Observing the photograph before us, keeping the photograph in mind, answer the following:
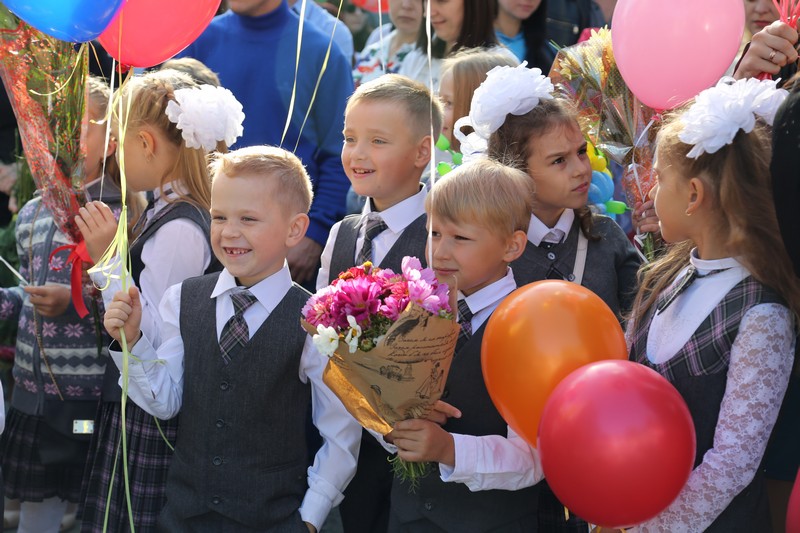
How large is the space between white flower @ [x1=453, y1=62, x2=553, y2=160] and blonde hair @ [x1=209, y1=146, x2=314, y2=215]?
575 mm

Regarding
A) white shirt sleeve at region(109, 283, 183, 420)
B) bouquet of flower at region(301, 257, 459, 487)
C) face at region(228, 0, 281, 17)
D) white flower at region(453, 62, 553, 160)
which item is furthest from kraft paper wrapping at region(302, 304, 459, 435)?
face at region(228, 0, 281, 17)

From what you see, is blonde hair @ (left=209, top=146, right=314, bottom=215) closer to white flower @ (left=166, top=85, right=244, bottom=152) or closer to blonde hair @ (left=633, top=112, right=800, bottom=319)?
white flower @ (left=166, top=85, right=244, bottom=152)

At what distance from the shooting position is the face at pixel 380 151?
3373 mm

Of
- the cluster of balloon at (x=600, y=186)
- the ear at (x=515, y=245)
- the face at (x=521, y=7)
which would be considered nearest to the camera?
the ear at (x=515, y=245)

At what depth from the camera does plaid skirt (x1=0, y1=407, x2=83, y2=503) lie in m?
3.80

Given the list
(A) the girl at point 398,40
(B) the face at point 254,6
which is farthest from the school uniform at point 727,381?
(A) the girl at point 398,40

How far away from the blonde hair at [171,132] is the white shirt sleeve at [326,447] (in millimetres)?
955

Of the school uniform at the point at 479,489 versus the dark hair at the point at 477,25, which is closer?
the school uniform at the point at 479,489

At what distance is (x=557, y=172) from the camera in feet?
10.5

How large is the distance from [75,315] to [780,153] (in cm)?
261

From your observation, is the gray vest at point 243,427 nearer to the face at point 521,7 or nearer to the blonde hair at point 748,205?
the blonde hair at point 748,205

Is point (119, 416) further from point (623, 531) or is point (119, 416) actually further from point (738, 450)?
point (738, 450)

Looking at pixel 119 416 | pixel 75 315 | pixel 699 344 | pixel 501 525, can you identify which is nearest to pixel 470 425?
pixel 501 525

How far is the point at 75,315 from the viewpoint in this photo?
3.72 m
